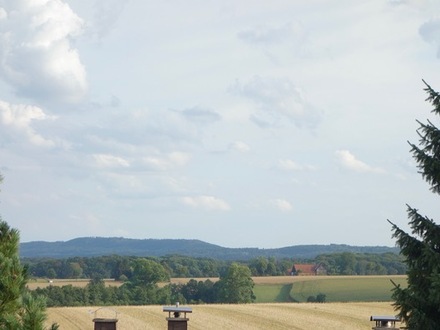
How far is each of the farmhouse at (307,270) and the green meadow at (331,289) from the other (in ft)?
63.0

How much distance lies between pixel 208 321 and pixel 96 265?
92425mm

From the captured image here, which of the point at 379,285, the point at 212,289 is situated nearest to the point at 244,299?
the point at 212,289

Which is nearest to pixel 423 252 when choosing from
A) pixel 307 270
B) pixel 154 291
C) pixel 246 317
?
pixel 246 317

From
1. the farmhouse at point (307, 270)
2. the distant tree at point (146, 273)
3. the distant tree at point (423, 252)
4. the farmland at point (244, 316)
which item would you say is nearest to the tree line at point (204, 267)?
the farmhouse at point (307, 270)

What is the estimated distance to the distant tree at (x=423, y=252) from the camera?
1476 centimetres

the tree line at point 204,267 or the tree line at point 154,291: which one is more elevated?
the tree line at point 204,267

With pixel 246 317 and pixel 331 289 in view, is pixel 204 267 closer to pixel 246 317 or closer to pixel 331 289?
pixel 331 289

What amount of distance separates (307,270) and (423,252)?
4202 inches

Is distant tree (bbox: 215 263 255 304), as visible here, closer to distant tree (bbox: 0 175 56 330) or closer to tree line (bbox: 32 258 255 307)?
tree line (bbox: 32 258 255 307)

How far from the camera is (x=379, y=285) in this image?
285 ft

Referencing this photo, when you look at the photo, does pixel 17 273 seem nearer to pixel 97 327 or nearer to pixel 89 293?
pixel 97 327

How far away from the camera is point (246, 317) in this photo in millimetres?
47656

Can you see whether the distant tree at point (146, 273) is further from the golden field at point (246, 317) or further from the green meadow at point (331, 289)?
the golden field at point (246, 317)

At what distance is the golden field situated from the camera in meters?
43.0
